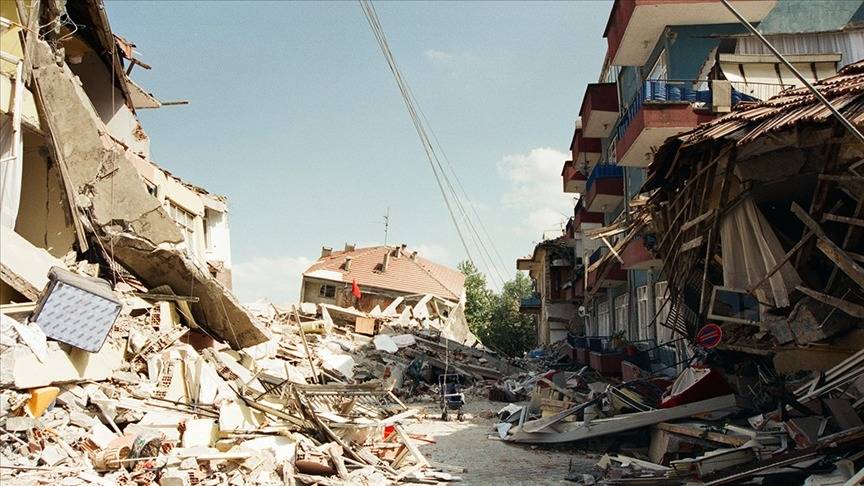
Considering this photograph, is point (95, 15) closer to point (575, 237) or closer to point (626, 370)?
point (626, 370)

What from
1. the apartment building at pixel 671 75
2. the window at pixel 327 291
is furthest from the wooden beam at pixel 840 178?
the window at pixel 327 291

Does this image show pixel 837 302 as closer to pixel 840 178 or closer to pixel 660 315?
pixel 840 178

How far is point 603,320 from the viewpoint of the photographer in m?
24.2

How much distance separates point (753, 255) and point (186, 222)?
49.0ft

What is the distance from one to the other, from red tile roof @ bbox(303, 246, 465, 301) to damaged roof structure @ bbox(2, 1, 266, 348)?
24.5m

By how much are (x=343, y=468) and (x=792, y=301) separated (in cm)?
659

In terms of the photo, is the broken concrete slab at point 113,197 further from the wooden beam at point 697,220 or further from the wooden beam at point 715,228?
the wooden beam at point 715,228

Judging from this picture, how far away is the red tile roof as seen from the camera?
128 feet

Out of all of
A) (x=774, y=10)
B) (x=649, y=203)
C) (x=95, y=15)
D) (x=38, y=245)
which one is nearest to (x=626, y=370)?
(x=649, y=203)

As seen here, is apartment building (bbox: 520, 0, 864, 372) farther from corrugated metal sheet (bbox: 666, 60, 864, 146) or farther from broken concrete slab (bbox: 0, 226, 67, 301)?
broken concrete slab (bbox: 0, 226, 67, 301)

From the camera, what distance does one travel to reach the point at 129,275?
12.5 metres

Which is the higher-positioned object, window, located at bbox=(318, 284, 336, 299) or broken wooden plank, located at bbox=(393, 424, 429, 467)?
window, located at bbox=(318, 284, 336, 299)

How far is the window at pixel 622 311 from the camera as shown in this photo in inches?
786

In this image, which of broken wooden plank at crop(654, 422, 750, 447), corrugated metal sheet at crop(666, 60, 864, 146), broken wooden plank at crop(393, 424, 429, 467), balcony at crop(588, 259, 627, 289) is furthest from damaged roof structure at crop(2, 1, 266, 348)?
balcony at crop(588, 259, 627, 289)
